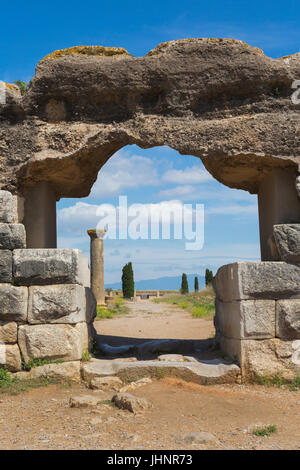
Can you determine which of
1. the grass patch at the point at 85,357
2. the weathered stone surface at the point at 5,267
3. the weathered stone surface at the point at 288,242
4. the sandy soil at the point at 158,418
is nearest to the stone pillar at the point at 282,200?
the weathered stone surface at the point at 288,242

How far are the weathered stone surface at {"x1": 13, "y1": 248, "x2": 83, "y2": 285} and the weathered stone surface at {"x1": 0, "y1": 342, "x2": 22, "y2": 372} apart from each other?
0.87 metres

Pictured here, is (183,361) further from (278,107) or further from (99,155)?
(278,107)

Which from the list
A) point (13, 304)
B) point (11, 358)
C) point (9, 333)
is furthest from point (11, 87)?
point (11, 358)

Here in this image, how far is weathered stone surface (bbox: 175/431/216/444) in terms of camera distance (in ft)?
11.6

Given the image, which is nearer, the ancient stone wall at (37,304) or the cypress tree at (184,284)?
the ancient stone wall at (37,304)

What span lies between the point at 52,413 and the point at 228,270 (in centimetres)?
289

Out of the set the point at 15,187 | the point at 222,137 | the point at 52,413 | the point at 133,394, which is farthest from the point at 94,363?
the point at 222,137

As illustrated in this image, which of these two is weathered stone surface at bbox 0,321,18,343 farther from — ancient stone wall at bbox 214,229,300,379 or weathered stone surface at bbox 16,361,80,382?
ancient stone wall at bbox 214,229,300,379

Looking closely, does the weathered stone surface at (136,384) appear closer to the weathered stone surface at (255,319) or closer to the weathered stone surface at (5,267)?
the weathered stone surface at (255,319)

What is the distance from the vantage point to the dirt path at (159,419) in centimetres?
357

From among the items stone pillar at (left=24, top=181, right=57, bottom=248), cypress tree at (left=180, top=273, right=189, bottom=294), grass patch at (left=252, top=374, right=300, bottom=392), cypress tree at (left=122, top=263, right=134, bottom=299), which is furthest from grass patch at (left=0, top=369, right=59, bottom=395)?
cypress tree at (left=180, top=273, right=189, bottom=294)

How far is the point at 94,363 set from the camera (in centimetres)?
566

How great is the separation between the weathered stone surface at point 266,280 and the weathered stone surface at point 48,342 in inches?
88.2

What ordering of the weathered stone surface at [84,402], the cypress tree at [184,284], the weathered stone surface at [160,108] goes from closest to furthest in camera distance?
the weathered stone surface at [84,402] → the weathered stone surface at [160,108] → the cypress tree at [184,284]
